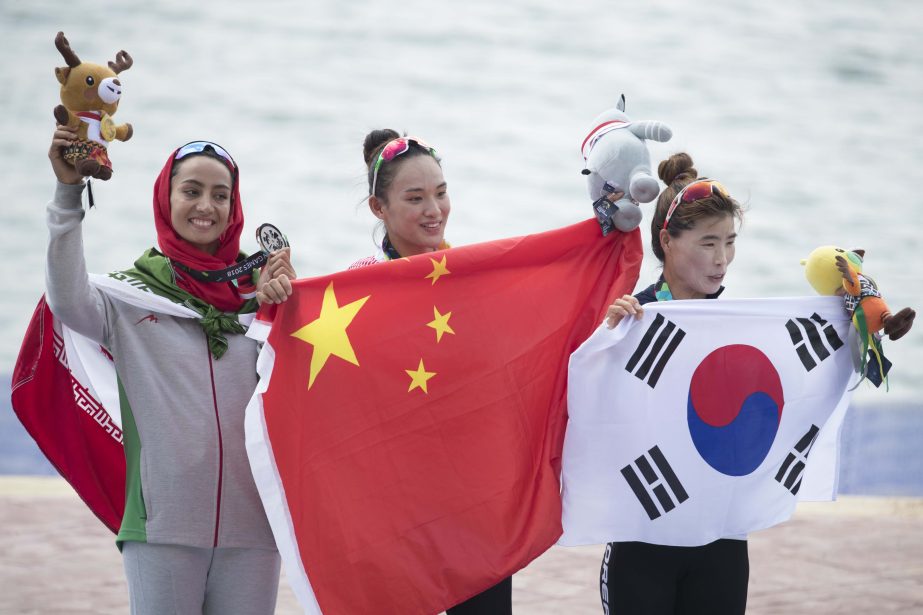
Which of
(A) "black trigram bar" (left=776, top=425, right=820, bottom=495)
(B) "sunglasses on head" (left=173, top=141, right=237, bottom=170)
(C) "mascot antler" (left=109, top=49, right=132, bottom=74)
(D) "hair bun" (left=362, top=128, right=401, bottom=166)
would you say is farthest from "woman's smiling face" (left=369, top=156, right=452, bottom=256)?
(A) "black trigram bar" (left=776, top=425, right=820, bottom=495)

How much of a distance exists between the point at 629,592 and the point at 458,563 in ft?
1.55

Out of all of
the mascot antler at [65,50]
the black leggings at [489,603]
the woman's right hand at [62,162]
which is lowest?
the black leggings at [489,603]

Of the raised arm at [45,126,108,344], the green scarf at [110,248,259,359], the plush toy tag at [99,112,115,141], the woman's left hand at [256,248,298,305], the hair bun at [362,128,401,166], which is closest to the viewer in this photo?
the raised arm at [45,126,108,344]

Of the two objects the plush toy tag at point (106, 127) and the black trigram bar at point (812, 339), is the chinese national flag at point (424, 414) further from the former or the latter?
the plush toy tag at point (106, 127)

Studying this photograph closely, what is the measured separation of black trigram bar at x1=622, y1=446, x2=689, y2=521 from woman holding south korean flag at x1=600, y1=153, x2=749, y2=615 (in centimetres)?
11

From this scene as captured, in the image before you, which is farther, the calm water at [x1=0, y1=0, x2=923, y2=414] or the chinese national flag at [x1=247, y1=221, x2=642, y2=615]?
the calm water at [x1=0, y1=0, x2=923, y2=414]

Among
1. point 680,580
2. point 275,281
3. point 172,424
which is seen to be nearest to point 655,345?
point 680,580

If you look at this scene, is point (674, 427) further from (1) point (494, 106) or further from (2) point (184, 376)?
(1) point (494, 106)

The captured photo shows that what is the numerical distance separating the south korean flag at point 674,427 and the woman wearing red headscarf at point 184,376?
887 mm

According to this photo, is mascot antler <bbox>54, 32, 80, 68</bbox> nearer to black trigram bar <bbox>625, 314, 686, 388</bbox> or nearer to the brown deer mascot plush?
the brown deer mascot plush

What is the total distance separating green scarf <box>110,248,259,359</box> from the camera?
298 cm

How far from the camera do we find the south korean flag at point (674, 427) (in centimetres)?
313

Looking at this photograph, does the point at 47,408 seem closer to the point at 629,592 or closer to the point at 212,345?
the point at 212,345

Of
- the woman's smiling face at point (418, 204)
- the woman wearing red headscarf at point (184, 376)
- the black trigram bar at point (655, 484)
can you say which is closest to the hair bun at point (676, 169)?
the woman's smiling face at point (418, 204)
